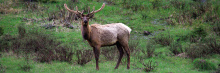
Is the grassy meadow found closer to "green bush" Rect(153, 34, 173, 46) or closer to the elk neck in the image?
"green bush" Rect(153, 34, 173, 46)

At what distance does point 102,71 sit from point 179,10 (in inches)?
491

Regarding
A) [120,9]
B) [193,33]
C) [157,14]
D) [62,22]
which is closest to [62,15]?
[62,22]

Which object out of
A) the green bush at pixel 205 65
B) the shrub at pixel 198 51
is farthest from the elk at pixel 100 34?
the shrub at pixel 198 51

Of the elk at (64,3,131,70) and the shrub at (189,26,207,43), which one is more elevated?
the elk at (64,3,131,70)

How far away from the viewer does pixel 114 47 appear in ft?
42.9

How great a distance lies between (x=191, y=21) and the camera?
18.0 meters

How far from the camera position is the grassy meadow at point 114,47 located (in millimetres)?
10516

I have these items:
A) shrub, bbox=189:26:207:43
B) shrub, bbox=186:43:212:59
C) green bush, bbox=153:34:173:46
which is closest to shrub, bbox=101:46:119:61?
green bush, bbox=153:34:173:46

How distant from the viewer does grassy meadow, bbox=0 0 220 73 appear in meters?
10.5

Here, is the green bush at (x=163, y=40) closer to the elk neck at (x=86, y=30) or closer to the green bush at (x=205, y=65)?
the green bush at (x=205, y=65)

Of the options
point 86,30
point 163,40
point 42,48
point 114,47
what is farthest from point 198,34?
point 42,48

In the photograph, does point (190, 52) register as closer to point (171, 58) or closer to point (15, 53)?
point (171, 58)

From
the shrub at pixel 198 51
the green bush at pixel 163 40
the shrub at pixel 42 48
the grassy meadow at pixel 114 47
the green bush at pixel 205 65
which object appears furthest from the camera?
the green bush at pixel 163 40

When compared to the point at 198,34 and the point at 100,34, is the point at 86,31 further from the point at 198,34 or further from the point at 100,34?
the point at 198,34
